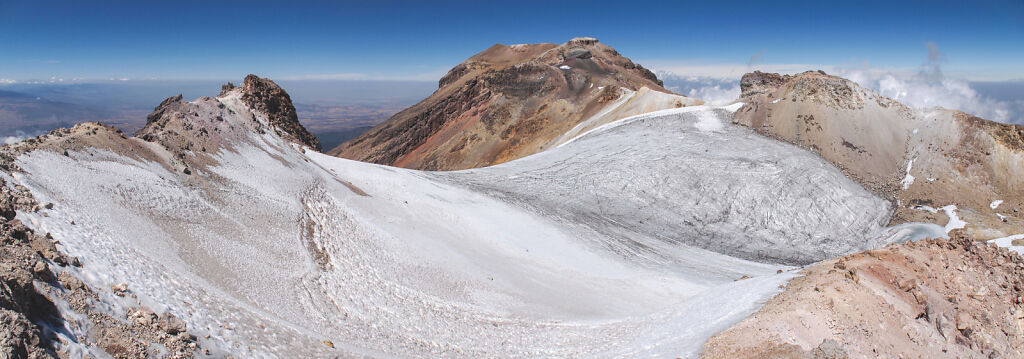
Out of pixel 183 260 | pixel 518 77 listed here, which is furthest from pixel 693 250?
pixel 518 77

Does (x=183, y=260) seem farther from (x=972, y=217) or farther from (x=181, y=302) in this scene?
(x=972, y=217)

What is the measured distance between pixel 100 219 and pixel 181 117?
10590mm

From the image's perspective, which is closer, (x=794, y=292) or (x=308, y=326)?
(x=308, y=326)

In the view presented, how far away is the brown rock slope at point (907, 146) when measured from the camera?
32969 millimetres

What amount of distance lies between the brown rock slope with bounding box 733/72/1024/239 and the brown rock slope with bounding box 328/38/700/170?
9785 mm

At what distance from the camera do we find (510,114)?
6062 cm

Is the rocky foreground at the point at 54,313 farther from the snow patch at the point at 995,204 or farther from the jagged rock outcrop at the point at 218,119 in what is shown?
the snow patch at the point at 995,204

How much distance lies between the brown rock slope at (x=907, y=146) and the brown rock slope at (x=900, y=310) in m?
21.5

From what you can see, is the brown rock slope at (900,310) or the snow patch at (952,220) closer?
the brown rock slope at (900,310)

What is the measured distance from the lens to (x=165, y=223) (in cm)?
1196

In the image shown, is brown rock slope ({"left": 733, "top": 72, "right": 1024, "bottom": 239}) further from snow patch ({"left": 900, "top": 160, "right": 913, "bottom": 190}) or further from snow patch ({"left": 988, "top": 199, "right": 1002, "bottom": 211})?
snow patch ({"left": 988, "top": 199, "right": 1002, "bottom": 211})

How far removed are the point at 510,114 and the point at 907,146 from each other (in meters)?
39.0

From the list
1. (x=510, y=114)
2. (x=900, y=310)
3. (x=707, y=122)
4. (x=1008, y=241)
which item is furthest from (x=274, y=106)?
(x=1008, y=241)

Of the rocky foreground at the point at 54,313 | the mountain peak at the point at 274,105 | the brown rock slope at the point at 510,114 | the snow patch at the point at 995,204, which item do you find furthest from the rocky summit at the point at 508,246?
the brown rock slope at the point at 510,114
